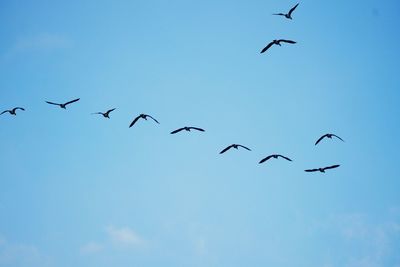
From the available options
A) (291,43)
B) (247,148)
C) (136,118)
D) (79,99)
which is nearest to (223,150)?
(247,148)

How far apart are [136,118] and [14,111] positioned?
1557cm

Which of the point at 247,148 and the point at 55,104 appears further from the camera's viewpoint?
the point at 55,104

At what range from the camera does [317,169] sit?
47.4m

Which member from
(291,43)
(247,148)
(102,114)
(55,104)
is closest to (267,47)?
(291,43)

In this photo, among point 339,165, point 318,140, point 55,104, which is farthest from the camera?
point 55,104

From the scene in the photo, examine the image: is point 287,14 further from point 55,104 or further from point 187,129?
point 55,104

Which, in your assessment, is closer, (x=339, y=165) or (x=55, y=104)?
(x=339, y=165)

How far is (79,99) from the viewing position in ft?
163

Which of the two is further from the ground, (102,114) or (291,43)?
(291,43)

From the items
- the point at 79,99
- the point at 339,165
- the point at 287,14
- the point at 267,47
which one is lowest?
the point at 339,165

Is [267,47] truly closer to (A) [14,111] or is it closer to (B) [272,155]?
(B) [272,155]

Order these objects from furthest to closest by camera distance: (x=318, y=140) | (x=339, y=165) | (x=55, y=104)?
(x=55, y=104), (x=318, y=140), (x=339, y=165)

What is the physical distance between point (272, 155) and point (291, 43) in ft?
36.7

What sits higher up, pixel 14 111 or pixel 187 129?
pixel 14 111
